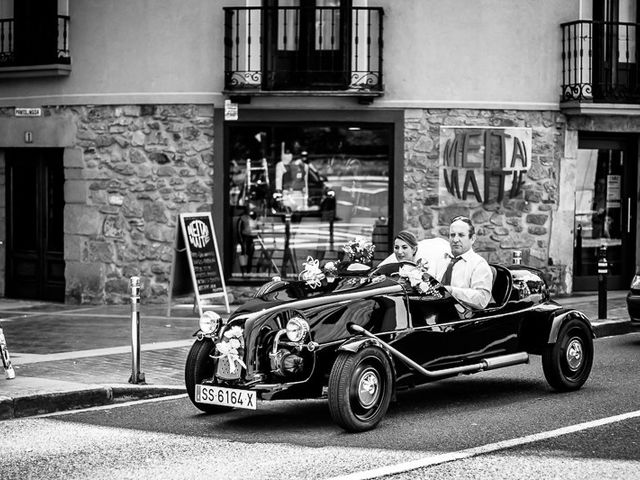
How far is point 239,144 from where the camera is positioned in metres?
18.4

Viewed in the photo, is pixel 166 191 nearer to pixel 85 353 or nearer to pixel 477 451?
pixel 85 353

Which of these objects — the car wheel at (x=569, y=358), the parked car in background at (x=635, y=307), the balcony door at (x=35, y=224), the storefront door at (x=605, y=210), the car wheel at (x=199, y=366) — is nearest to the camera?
the car wheel at (x=199, y=366)

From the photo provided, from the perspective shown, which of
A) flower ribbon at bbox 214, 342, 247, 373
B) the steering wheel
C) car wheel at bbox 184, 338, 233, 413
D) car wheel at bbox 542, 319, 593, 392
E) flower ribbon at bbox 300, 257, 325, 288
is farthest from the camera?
car wheel at bbox 542, 319, 593, 392

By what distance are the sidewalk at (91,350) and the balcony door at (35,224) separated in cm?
45

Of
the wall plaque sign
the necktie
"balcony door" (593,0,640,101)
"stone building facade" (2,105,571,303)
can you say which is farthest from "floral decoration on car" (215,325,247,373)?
"balcony door" (593,0,640,101)

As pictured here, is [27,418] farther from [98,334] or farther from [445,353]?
[98,334]

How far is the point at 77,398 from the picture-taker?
1017cm

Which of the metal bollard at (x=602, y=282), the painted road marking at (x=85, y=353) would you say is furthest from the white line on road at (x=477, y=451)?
the metal bollard at (x=602, y=282)

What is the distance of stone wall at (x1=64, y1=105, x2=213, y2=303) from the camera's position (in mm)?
18203

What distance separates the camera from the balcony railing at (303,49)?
58.6 feet

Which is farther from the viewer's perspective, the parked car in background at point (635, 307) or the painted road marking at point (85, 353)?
the parked car in background at point (635, 307)

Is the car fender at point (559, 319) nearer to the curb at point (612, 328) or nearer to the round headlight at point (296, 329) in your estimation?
the round headlight at point (296, 329)

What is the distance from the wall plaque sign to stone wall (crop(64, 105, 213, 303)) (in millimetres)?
3814

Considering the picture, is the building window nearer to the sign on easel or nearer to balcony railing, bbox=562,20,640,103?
the sign on easel
